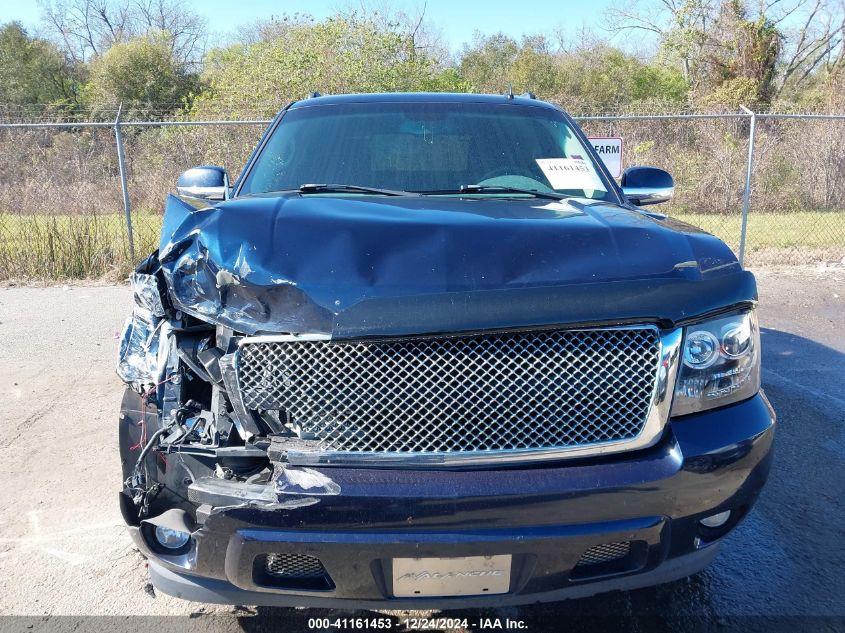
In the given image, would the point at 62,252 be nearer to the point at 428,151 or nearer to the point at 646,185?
the point at 428,151

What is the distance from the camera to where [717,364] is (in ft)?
6.89

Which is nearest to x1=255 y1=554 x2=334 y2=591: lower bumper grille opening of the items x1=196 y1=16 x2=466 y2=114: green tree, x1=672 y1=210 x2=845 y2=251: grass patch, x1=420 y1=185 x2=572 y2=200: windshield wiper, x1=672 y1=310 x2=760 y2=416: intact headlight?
x1=672 y1=310 x2=760 y2=416: intact headlight

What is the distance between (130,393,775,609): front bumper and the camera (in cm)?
186

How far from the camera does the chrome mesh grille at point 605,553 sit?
1979mm

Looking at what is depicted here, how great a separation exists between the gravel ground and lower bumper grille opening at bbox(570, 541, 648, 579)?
65 centimetres

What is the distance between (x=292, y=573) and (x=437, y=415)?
585 mm

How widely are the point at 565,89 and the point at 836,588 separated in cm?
3192

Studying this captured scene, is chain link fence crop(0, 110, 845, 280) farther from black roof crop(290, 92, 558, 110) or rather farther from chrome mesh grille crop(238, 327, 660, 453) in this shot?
chrome mesh grille crop(238, 327, 660, 453)

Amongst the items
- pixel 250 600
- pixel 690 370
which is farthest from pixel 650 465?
pixel 250 600

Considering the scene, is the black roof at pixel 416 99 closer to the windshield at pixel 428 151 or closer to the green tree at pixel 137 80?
the windshield at pixel 428 151

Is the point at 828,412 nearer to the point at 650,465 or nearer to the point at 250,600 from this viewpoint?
the point at 650,465

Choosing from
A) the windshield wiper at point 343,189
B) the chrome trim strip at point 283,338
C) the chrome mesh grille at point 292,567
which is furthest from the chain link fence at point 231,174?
the chrome mesh grille at point 292,567

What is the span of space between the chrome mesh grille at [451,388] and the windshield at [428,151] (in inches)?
52.0

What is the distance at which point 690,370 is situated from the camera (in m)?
2.05
